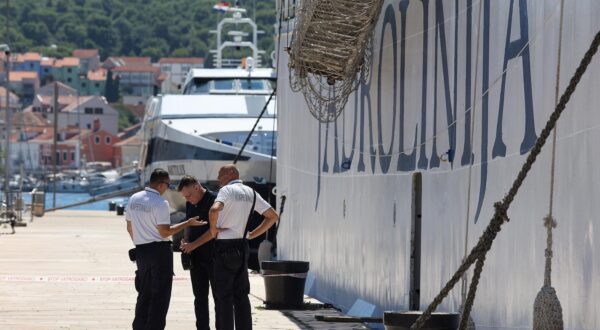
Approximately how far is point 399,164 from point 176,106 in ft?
64.3

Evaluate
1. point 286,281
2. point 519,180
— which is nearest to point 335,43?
point 286,281

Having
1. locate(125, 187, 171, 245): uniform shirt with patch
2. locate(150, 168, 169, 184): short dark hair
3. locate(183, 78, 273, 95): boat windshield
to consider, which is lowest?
locate(125, 187, 171, 245): uniform shirt with patch

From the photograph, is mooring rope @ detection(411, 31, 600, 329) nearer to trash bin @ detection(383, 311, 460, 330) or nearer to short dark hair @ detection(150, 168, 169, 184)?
trash bin @ detection(383, 311, 460, 330)

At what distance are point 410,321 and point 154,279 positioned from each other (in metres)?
3.66

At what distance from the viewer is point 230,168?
12516mm

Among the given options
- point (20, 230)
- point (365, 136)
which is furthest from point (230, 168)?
point (20, 230)

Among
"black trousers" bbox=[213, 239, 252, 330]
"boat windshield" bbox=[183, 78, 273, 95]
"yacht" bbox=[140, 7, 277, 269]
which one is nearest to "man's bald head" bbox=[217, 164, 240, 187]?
"black trousers" bbox=[213, 239, 252, 330]

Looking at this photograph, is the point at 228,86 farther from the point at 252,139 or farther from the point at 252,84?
the point at 252,139

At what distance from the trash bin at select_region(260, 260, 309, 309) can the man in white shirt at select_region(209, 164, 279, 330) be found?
397 centimetres

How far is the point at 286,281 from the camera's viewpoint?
16.2 m

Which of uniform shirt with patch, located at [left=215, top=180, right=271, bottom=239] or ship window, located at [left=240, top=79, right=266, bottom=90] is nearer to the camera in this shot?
uniform shirt with patch, located at [left=215, top=180, right=271, bottom=239]

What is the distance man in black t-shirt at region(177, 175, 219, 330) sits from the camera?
12664mm

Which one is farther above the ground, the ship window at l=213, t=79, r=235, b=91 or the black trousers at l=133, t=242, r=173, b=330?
the ship window at l=213, t=79, r=235, b=91

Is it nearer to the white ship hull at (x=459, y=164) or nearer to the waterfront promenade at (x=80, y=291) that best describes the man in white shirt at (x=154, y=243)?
the waterfront promenade at (x=80, y=291)
